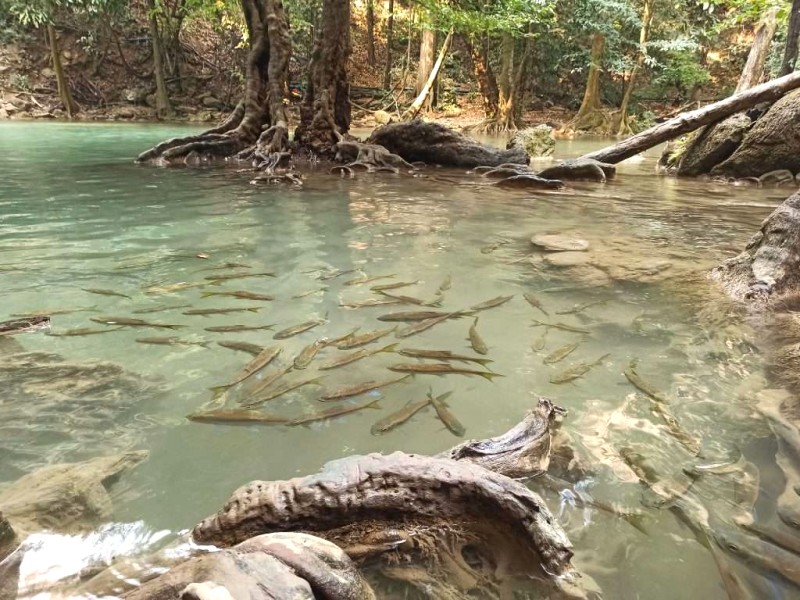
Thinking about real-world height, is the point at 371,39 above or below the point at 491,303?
above

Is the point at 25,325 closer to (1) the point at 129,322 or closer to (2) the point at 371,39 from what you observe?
(1) the point at 129,322

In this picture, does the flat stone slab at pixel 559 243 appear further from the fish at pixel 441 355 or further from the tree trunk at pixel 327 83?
the tree trunk at pixel 327 83

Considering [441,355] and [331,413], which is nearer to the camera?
[331,413]

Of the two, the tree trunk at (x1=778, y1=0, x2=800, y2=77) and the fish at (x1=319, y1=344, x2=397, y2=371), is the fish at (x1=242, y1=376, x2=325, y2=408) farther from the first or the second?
the tree trunk at (x1=778, y1=0, x2=800, y2=77)

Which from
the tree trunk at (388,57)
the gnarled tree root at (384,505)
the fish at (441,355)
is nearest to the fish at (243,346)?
the fish at (441,355)

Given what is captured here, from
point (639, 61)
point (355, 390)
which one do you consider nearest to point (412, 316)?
point (355, 390)

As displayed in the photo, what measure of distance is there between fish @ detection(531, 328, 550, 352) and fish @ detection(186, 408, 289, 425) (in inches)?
67.5

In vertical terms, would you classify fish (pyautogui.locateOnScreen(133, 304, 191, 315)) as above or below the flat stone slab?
below

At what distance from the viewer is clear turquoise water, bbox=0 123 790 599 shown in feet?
7.29

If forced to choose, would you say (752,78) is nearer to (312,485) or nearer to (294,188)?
(294,188)

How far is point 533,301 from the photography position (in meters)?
4.34

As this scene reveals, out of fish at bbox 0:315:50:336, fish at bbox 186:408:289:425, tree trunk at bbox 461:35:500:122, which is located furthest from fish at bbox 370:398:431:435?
tree trunk at bbox 461:35:500:122

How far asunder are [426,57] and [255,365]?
22.8m

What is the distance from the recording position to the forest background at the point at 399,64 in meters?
23.3
